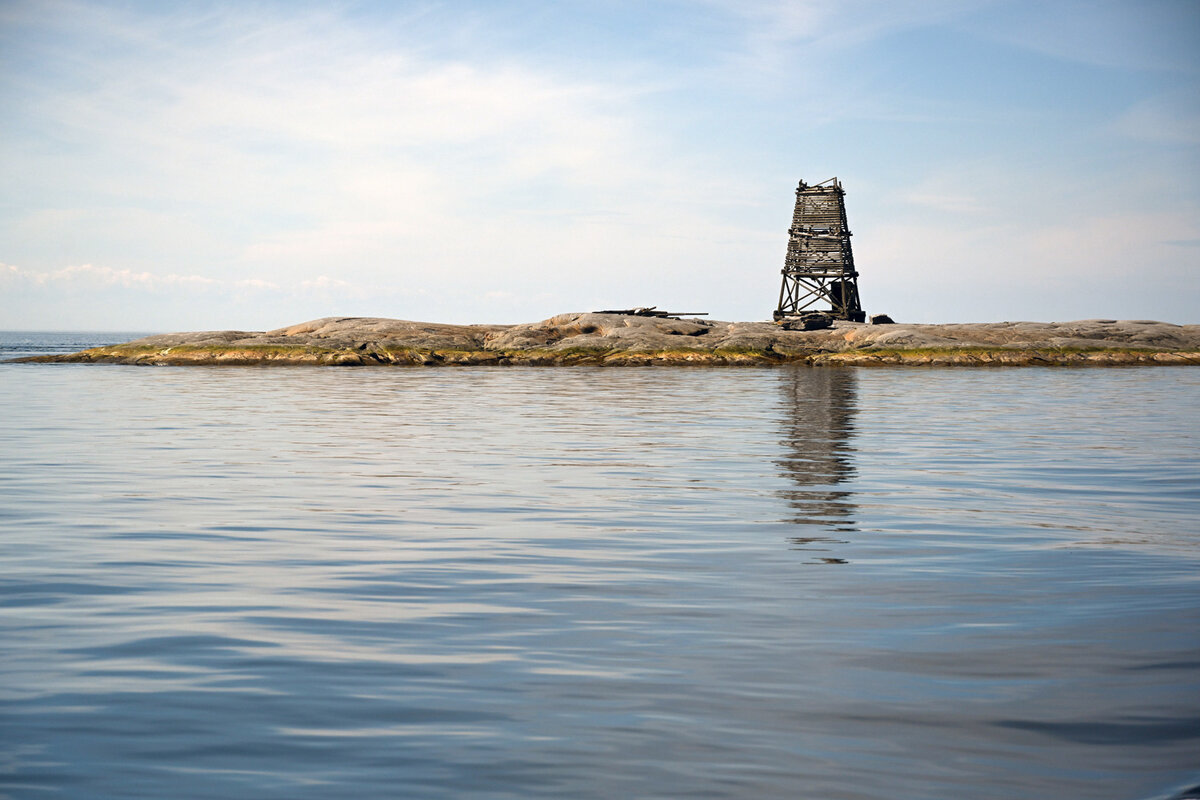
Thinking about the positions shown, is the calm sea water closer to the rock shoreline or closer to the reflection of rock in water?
the reflection of rock in water

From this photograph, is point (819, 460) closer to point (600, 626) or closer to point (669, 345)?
point (600, 626)

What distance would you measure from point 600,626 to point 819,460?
10.5m

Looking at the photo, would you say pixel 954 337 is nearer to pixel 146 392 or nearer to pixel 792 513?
pixel 146 392

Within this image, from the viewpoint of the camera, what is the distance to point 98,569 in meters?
8.22

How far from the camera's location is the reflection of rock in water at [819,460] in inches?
412

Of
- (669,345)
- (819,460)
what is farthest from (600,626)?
(669,345)

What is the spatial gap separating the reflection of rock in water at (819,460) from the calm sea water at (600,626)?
13 centimetres

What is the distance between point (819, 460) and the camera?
16.1 meters

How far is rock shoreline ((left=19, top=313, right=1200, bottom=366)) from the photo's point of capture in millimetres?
59594

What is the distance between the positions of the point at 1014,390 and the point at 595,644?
34353 mm

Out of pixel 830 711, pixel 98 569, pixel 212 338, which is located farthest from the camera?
pixel 212 338

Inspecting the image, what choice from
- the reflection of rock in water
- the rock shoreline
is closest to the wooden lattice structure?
the rock shoreline

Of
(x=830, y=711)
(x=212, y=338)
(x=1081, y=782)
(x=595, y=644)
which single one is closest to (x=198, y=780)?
(x=595, y=644)

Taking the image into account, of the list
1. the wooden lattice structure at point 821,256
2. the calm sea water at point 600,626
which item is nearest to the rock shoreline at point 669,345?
the wooden lattice structure at point 821,256
